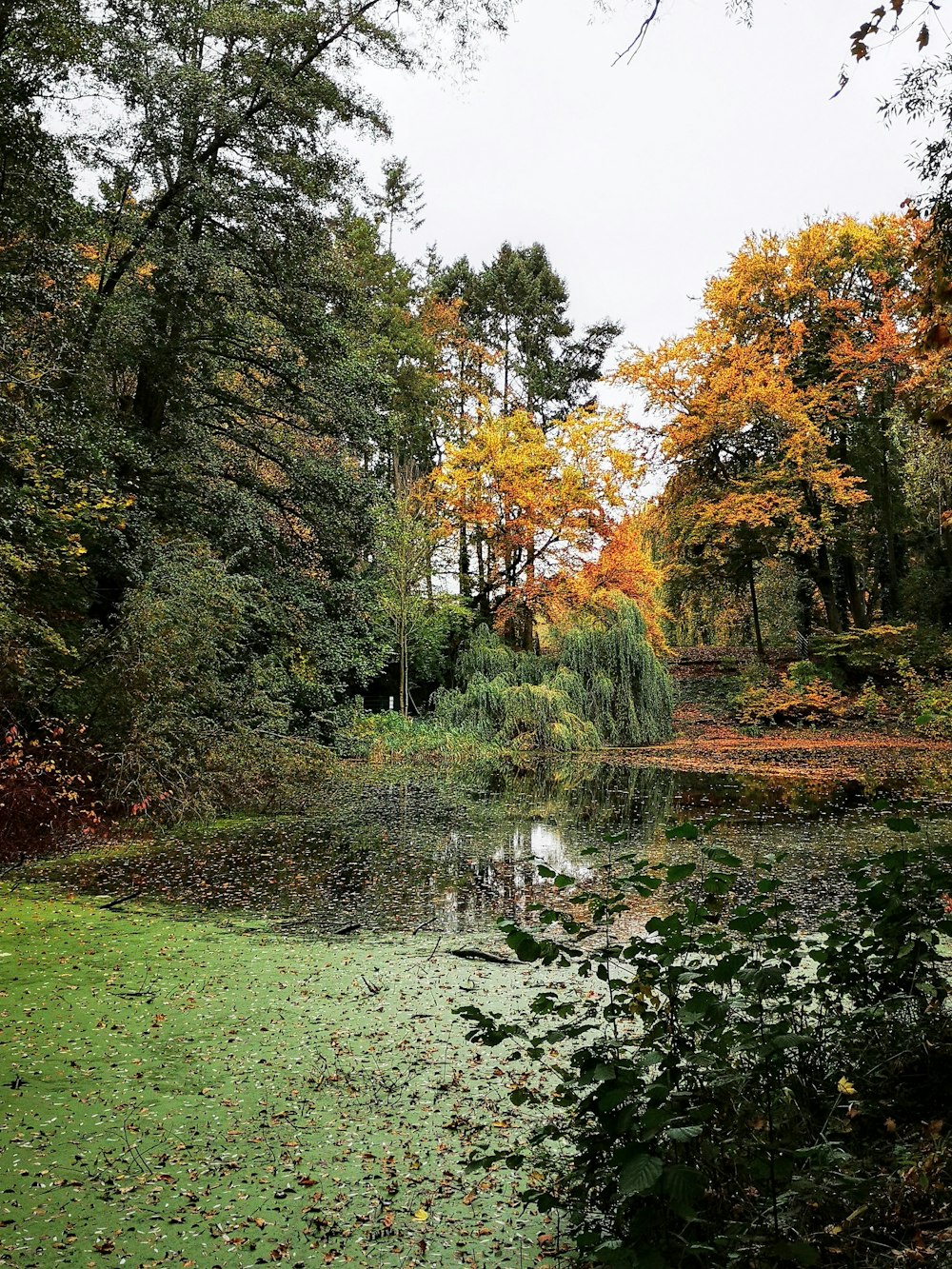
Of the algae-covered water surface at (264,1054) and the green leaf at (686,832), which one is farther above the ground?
the green leaf at (686,832)

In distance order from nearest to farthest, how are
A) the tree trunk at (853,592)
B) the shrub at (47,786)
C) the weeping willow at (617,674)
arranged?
1. the shrub at (47,786)
2. the weeping willow at (617,674)
3. the tree trunk at (853,592)

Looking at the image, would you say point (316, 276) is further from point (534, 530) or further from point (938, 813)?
point (938, 813)

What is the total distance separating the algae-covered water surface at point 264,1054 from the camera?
1852 millimetres

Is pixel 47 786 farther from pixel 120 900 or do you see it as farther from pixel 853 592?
pixel 853 592

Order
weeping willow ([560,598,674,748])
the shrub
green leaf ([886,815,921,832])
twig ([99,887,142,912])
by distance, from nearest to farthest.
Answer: green leaf ([886,815,921,832])
twig ([99,887,142,912])
the shrub
weeping willow ([560,598,674,748])

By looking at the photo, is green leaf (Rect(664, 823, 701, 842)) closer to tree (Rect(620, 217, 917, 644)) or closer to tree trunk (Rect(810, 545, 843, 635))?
tree (Rect(620, 217, 917, 644))

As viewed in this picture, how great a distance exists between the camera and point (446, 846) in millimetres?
6637

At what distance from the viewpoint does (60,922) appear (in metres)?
4.30

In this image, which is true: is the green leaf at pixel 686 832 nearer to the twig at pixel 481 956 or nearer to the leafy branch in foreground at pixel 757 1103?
the leafy branch in foreground at pixel 757 1103

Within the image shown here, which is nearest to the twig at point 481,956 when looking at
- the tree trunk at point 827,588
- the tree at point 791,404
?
the tree at point 791,404

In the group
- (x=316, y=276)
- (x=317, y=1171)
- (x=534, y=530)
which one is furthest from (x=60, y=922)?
(x=534, y=530)

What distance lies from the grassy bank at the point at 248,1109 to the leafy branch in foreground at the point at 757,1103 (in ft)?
1.13

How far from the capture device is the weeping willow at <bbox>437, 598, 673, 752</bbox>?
42.2 ft

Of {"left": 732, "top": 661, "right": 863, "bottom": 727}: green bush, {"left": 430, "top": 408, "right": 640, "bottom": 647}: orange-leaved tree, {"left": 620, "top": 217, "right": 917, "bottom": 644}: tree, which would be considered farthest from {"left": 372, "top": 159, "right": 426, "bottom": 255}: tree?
{"left": 732, "top": 661, "right": 863, "bottom": 727}: green bush
